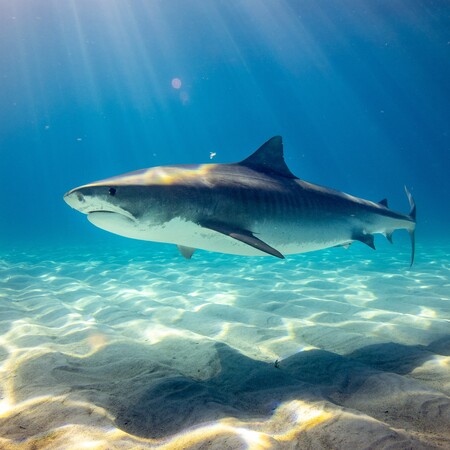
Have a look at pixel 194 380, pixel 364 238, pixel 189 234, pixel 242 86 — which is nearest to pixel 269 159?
pixel 189 234

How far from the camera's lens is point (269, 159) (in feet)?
17.3

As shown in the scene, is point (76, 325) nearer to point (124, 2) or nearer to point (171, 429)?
point (171, 429)

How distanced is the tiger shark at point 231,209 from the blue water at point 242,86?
30547mm

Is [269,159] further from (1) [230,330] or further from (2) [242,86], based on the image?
(2) [242,86]

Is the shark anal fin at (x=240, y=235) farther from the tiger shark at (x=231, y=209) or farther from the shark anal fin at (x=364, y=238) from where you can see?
the shark anal fin at (x=364, y=238)

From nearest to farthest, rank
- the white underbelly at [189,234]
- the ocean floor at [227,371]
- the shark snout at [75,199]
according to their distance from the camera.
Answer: the ocean floor at [227,371] → the shark snout at [75,199] → the white underbelly at [189,234]

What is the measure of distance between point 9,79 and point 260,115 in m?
48.2

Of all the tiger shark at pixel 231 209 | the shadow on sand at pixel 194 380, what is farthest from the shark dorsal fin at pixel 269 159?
the shadow on sand at pixel 194 380

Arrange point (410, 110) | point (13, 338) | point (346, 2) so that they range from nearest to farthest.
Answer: point (13, 338), point (346, 2), point (410, 110)

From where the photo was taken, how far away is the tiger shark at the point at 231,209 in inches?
133

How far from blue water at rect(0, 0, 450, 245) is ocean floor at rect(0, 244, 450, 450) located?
31.9m

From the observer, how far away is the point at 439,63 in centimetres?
3753

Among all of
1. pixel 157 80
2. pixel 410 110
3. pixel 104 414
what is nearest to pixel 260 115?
pixel 157 80

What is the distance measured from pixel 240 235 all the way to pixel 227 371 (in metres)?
1.52
